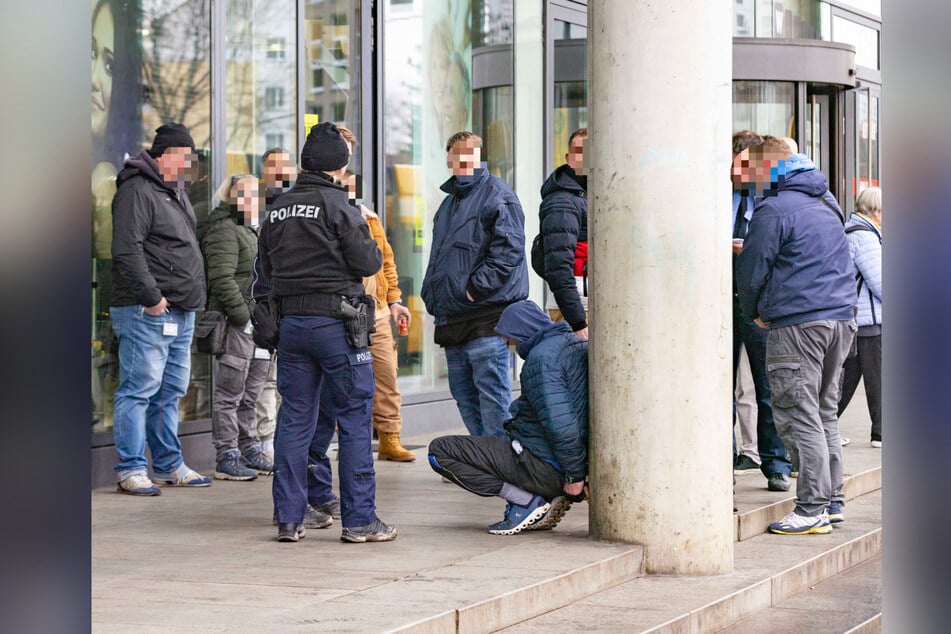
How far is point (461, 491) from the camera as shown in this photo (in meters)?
8.16

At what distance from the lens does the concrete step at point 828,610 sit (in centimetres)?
566

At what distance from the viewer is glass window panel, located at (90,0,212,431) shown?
853 cm

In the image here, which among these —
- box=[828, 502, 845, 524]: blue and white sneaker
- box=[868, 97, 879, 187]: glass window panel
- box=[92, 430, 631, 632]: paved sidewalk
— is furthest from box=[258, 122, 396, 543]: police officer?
box=[868, 97, 879, 187]: glass window panel

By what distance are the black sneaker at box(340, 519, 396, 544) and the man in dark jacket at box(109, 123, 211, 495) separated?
6.31 ft

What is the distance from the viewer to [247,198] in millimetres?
8422

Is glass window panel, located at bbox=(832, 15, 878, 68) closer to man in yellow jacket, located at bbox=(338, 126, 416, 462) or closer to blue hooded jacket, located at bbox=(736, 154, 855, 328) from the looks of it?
man in yellow jacket, located at bbox=(338, 126, 416, 462)

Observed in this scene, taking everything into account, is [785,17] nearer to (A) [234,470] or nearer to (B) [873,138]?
(B) [873,138]

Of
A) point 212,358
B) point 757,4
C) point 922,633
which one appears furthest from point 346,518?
point 757,4

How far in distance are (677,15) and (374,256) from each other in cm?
166

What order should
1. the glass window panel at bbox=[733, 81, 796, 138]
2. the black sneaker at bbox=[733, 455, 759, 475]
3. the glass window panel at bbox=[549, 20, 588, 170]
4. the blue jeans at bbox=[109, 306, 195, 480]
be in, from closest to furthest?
the blue jeans at bbox=[109, 306, 195, 480] < the black sneaker at bbox=[733, 455, 759, 475] < the glass window panel at bbox=[549, 20, 588, 170] < the glass window panel at bbox=[733, 81, 796, 138]

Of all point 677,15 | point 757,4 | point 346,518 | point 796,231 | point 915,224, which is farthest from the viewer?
point 757,4

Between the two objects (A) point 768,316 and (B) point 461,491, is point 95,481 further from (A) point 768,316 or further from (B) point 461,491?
(A) point 768,316

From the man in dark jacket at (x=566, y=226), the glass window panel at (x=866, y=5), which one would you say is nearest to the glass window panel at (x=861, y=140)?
the glass window panel at (x=866, y=5)

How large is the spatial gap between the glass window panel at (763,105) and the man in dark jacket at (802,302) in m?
10.5
